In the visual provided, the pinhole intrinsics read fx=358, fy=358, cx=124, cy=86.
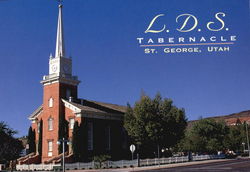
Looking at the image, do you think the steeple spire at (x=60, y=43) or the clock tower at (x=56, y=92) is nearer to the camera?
the clock tower at (x=56, y=92)

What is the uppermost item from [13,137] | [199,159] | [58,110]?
[58,110]

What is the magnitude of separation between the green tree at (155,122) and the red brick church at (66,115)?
13.3ft

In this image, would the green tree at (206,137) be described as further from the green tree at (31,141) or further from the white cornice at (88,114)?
the green tree at (31,141)

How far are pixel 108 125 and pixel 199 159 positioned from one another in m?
17.0

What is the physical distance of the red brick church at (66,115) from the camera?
47.5 meters

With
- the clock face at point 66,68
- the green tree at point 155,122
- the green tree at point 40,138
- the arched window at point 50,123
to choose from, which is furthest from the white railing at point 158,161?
the clock face at point 66,68

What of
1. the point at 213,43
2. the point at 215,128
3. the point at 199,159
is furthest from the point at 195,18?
the point at 215,128

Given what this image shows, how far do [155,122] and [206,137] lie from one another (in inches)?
914

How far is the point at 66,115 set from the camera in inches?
1903

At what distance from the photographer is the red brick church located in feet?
156

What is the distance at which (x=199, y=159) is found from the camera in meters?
57.9

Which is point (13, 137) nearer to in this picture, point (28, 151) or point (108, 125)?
point (28, 151)

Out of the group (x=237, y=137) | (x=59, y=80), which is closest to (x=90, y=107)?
(x=59, y=80)

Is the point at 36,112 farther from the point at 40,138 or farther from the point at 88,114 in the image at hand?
the point at 88,114
